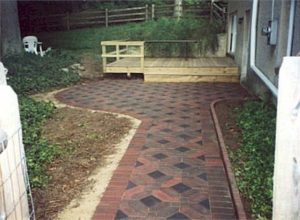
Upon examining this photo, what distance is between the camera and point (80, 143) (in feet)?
15.0

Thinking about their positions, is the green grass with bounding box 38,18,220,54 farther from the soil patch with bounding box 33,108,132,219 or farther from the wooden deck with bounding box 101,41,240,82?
the soil patch with bounding box 33,108,132,219

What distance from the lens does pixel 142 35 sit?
552 inches

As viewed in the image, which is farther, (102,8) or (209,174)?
(102,8)

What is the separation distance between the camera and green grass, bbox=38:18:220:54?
13091 millimetres

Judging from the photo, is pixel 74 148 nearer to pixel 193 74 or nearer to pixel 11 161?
pixel 11 161

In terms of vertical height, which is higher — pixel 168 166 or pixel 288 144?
pixel 288 144

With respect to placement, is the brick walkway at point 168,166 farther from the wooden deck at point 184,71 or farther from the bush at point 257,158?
the wooden deck at point 184,71

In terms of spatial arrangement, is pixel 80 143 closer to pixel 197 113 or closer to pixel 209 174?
pixel 209 174

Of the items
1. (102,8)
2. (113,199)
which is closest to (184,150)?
(113,199)

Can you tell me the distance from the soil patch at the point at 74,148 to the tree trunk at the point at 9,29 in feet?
16.0

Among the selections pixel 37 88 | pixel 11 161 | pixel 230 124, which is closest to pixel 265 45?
pixel 230 124

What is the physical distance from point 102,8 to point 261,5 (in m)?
12.5

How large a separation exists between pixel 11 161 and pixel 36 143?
8.73 feet

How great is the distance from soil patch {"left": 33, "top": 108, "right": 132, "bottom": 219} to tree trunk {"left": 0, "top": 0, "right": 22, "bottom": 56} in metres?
4.87
